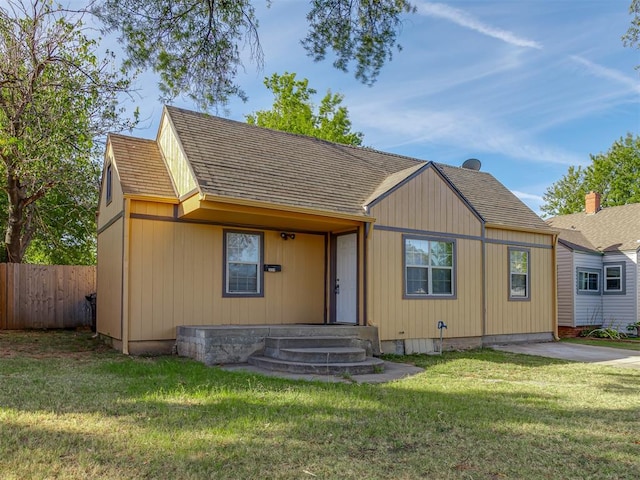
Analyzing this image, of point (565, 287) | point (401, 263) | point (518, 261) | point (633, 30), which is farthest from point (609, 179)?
point (633, 30)

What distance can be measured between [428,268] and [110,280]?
21.9 ft

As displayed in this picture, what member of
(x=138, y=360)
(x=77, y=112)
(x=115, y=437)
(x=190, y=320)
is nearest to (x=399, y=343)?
(x=190, y=320)

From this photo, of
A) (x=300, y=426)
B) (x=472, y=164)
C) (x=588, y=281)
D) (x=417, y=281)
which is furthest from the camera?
(x=588, y=281)

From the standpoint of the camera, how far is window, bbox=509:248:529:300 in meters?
12.8

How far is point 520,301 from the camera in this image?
42.4 ft

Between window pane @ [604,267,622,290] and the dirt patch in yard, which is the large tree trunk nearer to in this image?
the dirt patch in yard

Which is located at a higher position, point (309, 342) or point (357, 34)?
point (357, 34)

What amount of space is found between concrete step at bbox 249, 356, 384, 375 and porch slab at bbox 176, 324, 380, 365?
55cm

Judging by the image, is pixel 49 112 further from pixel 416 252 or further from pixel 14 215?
pixel 416 252

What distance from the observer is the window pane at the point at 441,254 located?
1123 centimetres

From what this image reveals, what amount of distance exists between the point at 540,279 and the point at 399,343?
5336mm

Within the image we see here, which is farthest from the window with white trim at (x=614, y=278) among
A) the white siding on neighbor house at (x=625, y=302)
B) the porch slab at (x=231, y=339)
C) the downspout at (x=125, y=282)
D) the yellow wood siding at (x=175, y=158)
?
the downspout at (x=125, y=282)

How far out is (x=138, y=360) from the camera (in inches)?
328

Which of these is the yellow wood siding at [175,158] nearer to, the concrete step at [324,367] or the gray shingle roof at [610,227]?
the concrete step at [324,367]
